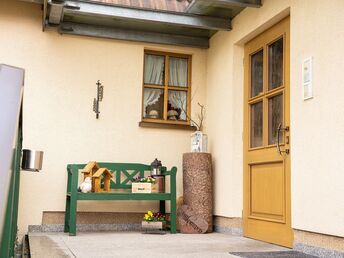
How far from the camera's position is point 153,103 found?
19.9 feet

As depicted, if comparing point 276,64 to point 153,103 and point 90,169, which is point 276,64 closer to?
point 153,103

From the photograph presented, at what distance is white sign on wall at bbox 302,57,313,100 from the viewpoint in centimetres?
384

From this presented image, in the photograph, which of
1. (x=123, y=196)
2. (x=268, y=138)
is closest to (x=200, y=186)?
(x=123, y=196)

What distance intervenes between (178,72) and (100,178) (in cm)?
186

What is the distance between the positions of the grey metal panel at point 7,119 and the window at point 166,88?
492 cm

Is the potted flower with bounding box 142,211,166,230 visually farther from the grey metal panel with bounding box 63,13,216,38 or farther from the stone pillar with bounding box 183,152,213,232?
the grey metal panel with bounding box 63,13,216,38

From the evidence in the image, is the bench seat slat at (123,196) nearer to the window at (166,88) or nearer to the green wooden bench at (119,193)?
the green wooden bench at (119,193)

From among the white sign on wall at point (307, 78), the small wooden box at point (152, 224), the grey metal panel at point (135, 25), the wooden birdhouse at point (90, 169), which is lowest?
the small wooden box at point (152, 224)

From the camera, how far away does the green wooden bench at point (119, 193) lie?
16.1ft

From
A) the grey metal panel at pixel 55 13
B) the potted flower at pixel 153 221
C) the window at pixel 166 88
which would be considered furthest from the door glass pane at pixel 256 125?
the grey metal panel at pixel 55 13

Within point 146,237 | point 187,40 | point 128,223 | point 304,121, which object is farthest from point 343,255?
point 187,40

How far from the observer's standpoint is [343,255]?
3338 millimetres

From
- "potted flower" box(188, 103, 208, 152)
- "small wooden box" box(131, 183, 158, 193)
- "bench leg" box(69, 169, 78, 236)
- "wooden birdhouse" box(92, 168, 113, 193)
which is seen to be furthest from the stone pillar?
"bench leg" box(69, 169, 78, 236)

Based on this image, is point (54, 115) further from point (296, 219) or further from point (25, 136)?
point (296, 219)
